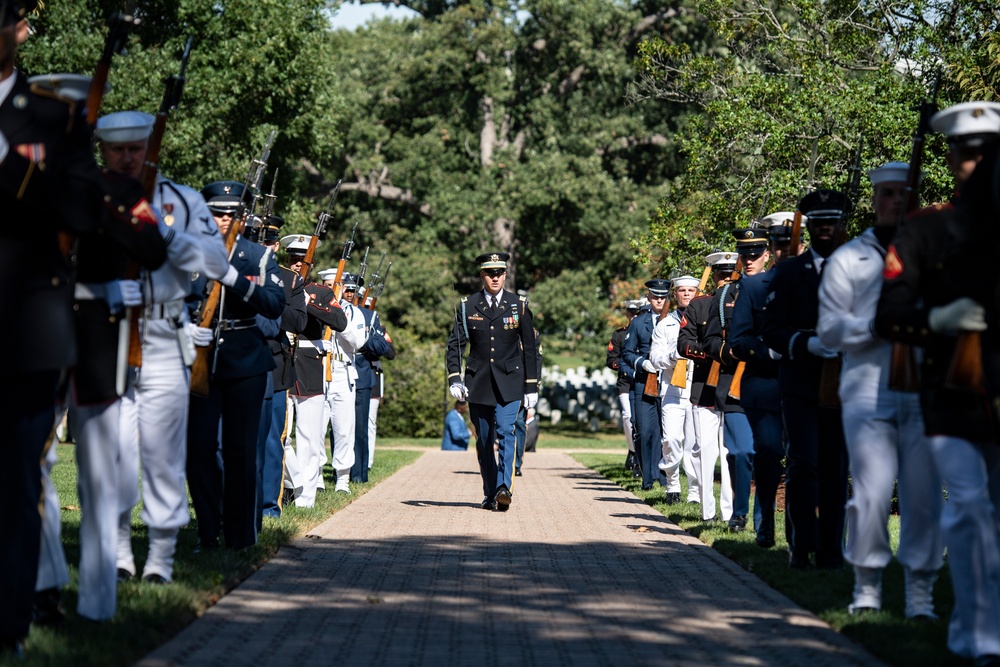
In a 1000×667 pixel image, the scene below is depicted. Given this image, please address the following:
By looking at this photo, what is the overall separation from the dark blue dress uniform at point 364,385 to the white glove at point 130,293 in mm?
10588

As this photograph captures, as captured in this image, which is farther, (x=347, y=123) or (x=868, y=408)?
(x=347, y=123)

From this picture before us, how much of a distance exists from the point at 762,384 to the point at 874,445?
11.3 feet

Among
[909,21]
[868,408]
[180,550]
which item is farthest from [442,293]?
[868,408]

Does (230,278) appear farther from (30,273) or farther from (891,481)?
(891,481)

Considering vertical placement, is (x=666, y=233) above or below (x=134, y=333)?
above

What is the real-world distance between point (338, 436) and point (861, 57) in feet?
30.7

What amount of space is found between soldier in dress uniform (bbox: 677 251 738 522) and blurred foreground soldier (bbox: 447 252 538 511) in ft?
5.13

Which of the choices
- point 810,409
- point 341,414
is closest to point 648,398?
point 341,414

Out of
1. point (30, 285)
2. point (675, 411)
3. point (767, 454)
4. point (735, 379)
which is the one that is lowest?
point (767, 454)

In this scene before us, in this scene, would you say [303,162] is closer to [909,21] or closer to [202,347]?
[909,21]

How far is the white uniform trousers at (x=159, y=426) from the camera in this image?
7.96m

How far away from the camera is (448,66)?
40.5m

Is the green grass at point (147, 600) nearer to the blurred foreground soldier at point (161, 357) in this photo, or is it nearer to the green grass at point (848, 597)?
the blurred foreground soldier at point (161, 357)

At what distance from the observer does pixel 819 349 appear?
8.99 meters
